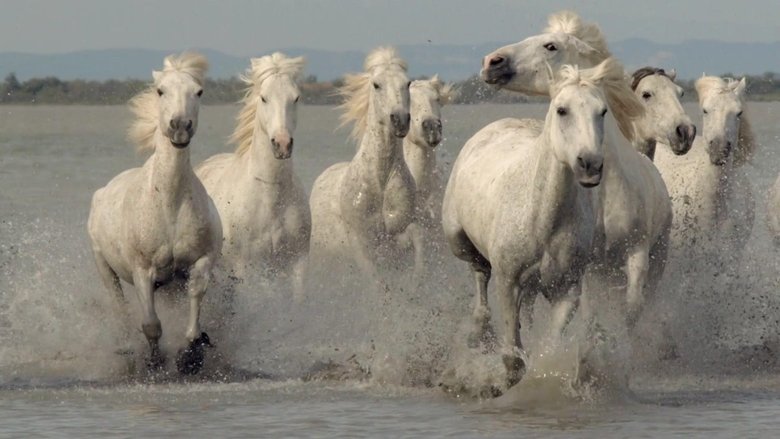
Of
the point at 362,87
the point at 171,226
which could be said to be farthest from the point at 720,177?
the point at 171,226

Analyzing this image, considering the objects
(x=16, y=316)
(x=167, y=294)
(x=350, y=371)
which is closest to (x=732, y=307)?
(x=350, y=371)

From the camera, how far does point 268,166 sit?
496 inches

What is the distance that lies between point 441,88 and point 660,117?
2832mm

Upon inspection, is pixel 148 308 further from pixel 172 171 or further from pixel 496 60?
pixel 496 60

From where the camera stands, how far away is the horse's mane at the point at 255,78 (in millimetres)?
12289

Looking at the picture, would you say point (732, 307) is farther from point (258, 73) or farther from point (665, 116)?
point (258, 73)

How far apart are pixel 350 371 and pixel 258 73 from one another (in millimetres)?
2243

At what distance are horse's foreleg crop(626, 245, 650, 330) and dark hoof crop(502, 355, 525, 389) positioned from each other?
3.00ft

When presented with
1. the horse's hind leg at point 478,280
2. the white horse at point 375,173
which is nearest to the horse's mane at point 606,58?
the horse's hind leg at point 478,280

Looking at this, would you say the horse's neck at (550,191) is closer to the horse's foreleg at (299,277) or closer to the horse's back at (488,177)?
the horse's back at (488,177)

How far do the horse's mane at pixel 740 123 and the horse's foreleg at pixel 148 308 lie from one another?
4186 mm

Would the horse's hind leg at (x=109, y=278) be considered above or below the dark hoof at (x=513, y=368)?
above

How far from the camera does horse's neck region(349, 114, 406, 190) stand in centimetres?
1298

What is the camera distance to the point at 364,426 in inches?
377
